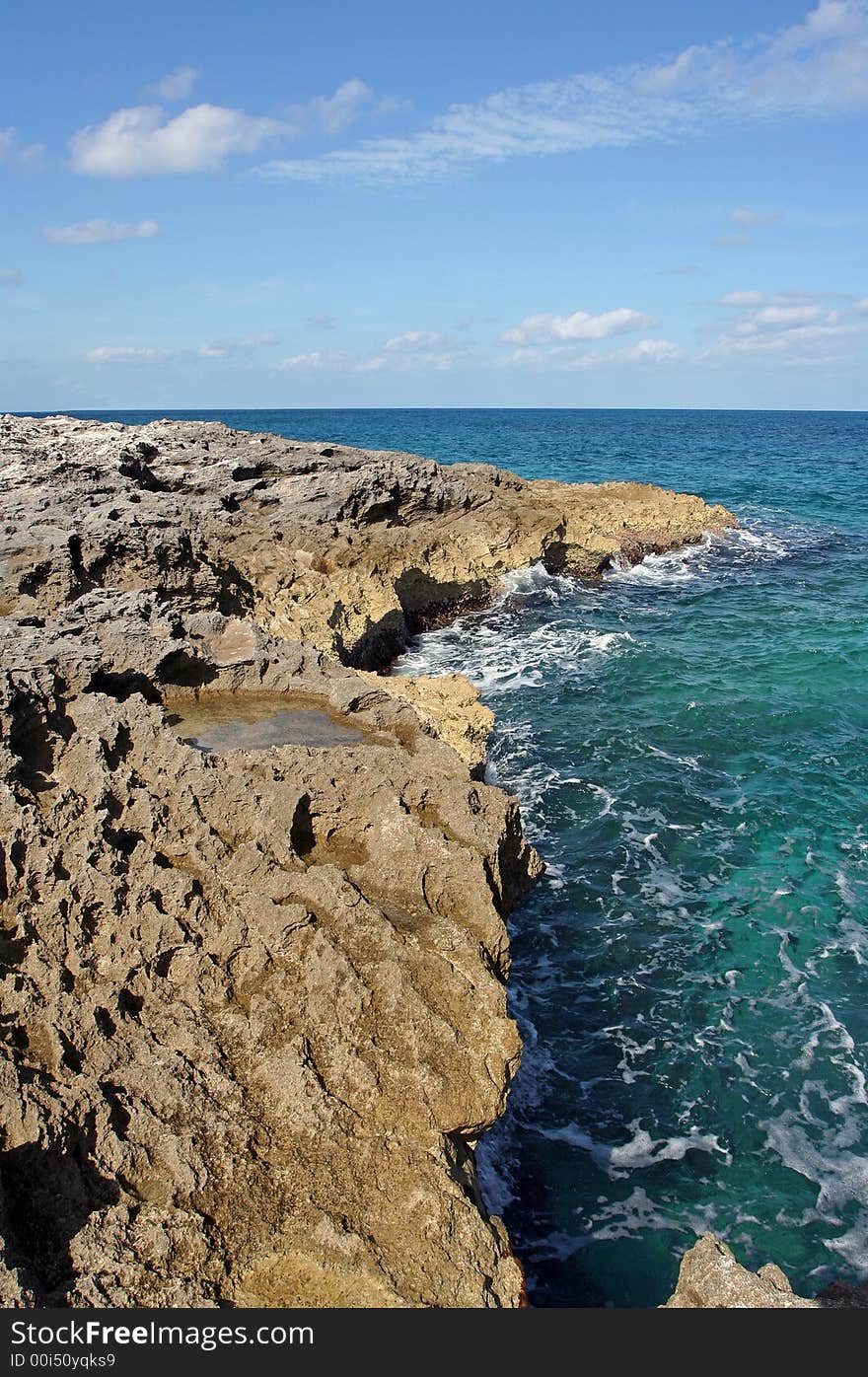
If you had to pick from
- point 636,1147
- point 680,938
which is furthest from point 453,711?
point 636,1147

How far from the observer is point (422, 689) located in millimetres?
13805

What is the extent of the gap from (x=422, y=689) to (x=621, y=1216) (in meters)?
7.74

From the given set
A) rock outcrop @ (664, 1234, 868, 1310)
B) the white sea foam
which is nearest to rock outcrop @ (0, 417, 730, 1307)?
rock outcrop @ (664, 1234, 868, 1310)

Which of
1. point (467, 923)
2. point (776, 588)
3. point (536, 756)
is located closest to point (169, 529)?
point (536, 756)

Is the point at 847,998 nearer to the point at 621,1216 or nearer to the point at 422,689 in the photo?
the point at 621,1216

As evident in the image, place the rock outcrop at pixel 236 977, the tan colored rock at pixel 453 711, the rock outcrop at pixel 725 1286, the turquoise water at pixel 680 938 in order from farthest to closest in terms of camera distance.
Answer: the tan colored rock at pixel 453 711 < the turquoise water at pixel 680 938 < the rock outcrop at pixel 236 977 < the rock outcrop at pixel 725 1286

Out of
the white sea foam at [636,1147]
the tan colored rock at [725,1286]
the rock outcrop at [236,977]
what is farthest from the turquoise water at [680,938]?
the tan colored rock at [725,1286]

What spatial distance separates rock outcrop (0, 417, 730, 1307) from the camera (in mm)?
5199

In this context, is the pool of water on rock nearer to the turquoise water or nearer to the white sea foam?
the turquoise water

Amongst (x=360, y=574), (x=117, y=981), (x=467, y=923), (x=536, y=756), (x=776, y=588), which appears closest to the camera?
(x=117, y=981)

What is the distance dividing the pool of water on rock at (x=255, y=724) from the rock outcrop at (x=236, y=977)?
168 mm

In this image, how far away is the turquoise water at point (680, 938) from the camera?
27.9 ft

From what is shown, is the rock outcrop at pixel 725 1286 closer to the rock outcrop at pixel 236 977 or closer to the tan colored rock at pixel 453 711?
the rock outcrop at pixel 236 977

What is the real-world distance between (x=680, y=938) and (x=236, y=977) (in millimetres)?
7519
